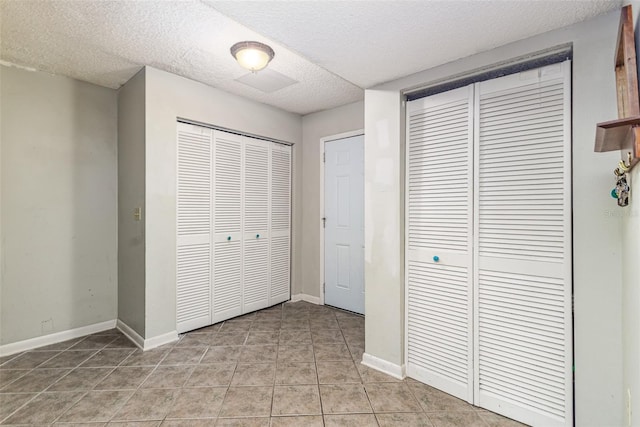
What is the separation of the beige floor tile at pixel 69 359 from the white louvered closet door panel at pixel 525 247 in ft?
9.88

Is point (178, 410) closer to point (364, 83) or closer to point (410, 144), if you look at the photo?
point (410, 144)

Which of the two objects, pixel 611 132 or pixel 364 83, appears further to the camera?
pixel 364 83

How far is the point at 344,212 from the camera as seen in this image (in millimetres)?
3668

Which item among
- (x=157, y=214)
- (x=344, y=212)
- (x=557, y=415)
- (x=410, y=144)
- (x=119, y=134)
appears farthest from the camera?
(x=344, y=212)

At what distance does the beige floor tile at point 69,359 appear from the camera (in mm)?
2320

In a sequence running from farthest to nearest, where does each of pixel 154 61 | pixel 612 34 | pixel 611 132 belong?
1. pixel 154 61
2. pixel 612 34
3. pixel 611 132

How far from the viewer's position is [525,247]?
1.71 meters

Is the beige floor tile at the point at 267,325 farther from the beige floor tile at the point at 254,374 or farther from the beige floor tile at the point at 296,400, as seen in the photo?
the beige floor tile at the point at 296,400

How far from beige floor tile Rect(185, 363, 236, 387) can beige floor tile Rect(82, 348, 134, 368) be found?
701 mm

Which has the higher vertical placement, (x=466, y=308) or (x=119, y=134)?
(x=119, y=134)

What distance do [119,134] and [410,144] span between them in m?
2.91

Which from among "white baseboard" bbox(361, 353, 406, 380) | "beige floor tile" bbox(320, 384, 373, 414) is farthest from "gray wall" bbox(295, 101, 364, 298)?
"beige floor tile" bbox(320, 384, 373, 414)

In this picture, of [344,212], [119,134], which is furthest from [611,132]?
[119,134]

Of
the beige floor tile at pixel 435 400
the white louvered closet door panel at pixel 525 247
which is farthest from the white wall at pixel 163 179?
the white louvered closet door panel at pixel 525 247
